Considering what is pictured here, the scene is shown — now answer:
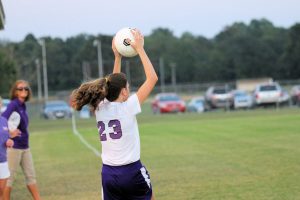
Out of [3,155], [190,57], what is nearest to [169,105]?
[3,155]

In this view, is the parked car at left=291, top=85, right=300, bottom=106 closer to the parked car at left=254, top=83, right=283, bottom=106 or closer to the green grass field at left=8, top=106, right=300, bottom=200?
the parked car at left=254, top=83, right=283, bottom=106

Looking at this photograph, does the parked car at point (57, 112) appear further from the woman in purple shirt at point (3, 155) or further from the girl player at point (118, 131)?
the girl player at point (118, 131)

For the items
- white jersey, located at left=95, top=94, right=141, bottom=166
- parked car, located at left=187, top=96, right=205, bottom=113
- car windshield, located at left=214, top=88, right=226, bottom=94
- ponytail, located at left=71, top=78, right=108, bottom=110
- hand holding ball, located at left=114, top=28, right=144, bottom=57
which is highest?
hand holding ball, located at left=114, top=28, right=144, bottom=57

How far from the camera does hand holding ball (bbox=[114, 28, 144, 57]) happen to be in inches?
261

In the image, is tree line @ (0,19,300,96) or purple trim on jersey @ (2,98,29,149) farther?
tree line @ (0,19,300,96)

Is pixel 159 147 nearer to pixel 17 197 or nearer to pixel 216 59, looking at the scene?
pixel 17 197

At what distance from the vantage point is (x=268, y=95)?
4719 cm

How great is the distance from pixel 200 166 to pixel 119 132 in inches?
362

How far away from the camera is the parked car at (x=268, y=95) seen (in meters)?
46.8

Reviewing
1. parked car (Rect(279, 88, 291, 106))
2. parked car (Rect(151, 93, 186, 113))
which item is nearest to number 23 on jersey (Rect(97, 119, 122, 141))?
parked car (Rect(279, 88, 291, 106))

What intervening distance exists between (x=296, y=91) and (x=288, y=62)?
63.3 m

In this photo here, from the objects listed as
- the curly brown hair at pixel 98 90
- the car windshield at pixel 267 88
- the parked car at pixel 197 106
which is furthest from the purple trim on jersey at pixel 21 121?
the parked car at pixel 197 106

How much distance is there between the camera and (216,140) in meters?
21.8

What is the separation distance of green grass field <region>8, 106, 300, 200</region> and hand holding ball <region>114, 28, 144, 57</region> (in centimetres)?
457
